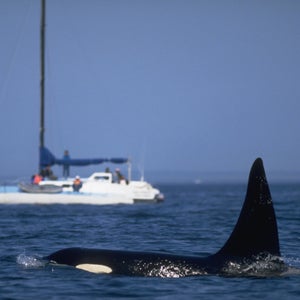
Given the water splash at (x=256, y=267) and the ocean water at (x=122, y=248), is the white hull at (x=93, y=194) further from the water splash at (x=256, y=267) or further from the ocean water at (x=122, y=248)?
the water splash at (x=256, y=267)

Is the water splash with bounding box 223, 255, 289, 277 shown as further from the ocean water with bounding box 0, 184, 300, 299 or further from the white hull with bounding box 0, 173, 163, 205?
the white hull with bounding box 0, 173, 163, 205

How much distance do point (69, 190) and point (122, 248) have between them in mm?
27279

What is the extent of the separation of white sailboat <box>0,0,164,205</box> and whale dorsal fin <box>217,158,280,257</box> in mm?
29645

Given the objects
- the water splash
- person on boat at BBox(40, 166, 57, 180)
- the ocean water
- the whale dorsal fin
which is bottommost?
the ocean water

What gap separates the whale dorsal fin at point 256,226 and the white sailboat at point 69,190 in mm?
29645

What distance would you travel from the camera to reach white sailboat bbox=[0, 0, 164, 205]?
41.6 m

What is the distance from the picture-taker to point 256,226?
488 inches

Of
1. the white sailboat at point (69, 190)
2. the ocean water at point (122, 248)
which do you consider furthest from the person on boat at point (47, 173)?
the ocean water at point (122, 248)

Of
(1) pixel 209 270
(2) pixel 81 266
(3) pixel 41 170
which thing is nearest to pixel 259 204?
(1) pixel 209 270

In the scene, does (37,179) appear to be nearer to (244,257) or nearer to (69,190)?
(69,190)

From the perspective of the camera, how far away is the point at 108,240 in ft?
62.1

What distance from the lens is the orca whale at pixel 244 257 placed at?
1229 cm

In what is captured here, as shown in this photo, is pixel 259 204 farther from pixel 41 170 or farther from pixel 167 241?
pixel 41 170

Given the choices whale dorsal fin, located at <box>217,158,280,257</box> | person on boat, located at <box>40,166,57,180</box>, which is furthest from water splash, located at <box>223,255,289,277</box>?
person on boat, located at <box>40,166,57,180</box>
